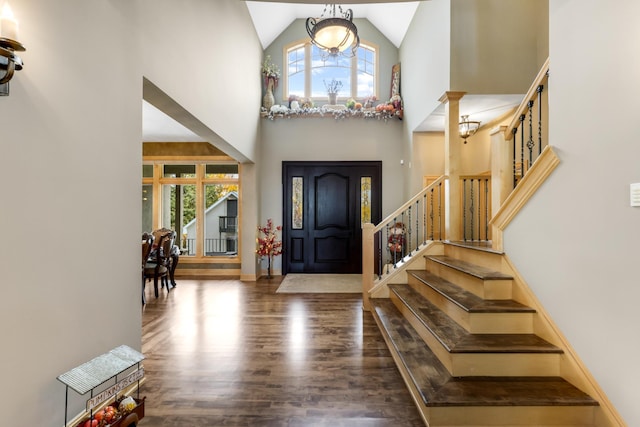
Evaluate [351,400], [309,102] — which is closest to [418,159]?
[309,102]

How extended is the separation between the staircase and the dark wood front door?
3665 mm

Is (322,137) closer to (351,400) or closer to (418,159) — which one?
(418,159)

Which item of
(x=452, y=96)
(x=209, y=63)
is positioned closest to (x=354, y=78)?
(x=452, y=96)

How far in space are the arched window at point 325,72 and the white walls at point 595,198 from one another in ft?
16.8

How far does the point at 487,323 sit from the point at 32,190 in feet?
9.66

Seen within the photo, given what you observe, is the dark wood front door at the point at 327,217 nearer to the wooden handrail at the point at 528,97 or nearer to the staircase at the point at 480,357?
the staircase at the point at 480,357

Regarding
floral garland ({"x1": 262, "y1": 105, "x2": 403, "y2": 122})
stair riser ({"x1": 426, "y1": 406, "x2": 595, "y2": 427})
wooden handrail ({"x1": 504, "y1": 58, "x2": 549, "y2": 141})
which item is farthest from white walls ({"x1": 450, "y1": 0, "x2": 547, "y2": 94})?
stair riser ({"x1": 426, "y1": 406, "x2": 595, "y2": 427})

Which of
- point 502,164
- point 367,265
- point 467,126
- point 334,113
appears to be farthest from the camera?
point 334,113

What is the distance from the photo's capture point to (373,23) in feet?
23.4

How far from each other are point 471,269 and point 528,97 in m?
1.59

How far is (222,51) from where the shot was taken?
172 inches

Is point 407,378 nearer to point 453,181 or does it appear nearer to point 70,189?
point 70,189

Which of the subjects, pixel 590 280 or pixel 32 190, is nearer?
pixel 32 190

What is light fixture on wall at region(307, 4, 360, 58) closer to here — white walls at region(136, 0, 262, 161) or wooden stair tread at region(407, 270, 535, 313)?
white walls at region(136, 0, 262, 161)
